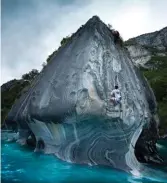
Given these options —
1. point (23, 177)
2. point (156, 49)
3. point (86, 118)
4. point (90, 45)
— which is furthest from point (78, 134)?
point (156, 49)

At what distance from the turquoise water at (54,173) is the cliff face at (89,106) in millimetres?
692

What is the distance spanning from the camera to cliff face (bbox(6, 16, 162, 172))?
21.0m

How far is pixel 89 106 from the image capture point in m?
20.9

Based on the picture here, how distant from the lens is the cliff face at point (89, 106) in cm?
2095

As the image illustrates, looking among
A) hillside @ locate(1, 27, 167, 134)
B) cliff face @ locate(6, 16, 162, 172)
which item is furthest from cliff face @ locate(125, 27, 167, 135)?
cliff face @ locate(6, 16, 162, 172)

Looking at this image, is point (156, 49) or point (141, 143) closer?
point (141, 143)

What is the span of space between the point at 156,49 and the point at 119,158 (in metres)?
102

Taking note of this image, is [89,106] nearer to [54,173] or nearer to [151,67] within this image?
[54,173]

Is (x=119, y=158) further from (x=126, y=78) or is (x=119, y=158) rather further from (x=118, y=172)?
(x=126, y=78)

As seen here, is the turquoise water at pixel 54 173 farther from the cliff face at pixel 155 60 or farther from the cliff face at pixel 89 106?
the cliff face at pixel 155 60

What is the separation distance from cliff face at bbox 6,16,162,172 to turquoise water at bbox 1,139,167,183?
2.27 ft

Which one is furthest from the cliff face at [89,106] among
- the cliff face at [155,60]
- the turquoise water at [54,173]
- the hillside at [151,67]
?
the cliff face at [155,60]

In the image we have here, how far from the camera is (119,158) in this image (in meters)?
20.8

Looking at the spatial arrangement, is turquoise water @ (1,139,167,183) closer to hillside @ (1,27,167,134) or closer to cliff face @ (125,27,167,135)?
hillside @ (1,27,167,134)
